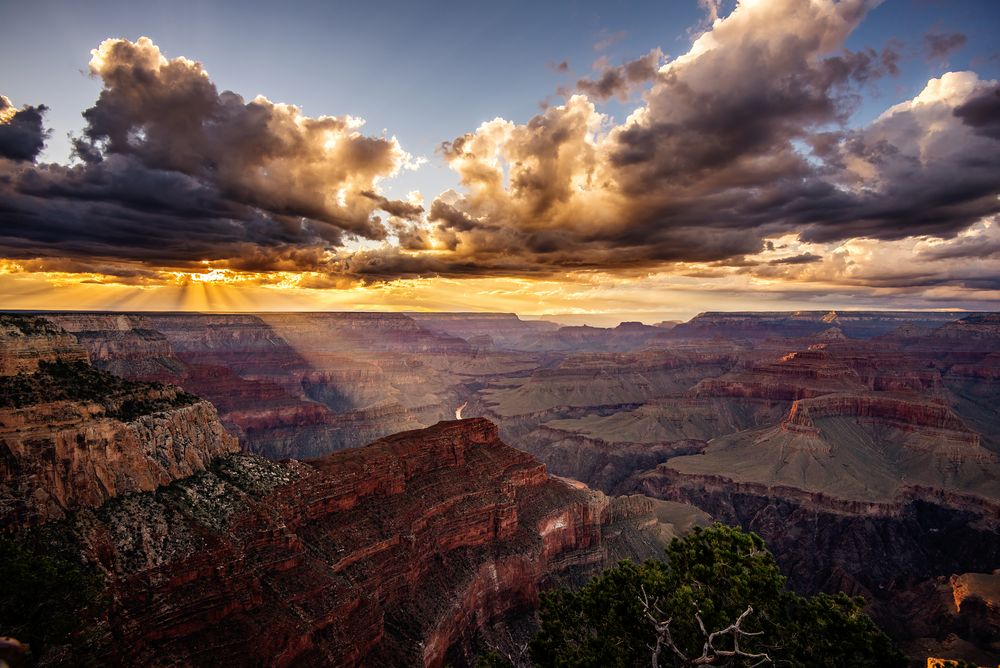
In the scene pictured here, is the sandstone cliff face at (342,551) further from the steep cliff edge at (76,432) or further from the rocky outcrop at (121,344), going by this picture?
the rocky outcrop at (121,344)

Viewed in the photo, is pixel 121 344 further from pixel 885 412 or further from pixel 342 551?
pixel 885 412

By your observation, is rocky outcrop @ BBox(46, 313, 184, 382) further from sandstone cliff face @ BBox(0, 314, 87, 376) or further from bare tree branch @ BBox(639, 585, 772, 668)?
bare tree branch @ BBox(639, 585, 772, 668)

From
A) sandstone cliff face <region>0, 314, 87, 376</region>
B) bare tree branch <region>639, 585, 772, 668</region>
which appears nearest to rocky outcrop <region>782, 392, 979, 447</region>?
bare tree branch <region>639, 585, 772, 668</region>

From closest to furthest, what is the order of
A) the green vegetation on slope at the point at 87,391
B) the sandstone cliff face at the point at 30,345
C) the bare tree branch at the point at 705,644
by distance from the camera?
the bare tree branch at the point at 705,644, the green vegetation on slope at the point at 87,391, the sandstone cliff face at the point at 30,345

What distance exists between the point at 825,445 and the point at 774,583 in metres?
127

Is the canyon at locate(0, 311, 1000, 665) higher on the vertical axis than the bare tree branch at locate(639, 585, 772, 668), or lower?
lower

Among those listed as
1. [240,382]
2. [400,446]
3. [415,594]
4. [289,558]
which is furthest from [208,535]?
[240,382]

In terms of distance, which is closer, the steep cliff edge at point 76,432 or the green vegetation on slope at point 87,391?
the steep cliff edge at point 76,432

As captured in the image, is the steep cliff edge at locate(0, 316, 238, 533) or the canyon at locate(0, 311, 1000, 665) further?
the canyon at locate(0, 311, 1000, 665)

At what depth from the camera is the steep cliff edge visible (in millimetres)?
36312

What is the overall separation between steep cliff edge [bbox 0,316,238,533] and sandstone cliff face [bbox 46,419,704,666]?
6.64ft

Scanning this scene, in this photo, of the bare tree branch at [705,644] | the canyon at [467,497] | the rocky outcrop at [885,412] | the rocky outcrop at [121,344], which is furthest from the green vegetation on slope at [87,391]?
the rocky outcrop at [885,412]

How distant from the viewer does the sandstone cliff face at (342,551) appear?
34.1 meters

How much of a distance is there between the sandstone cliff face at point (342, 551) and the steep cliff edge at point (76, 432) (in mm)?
2024
